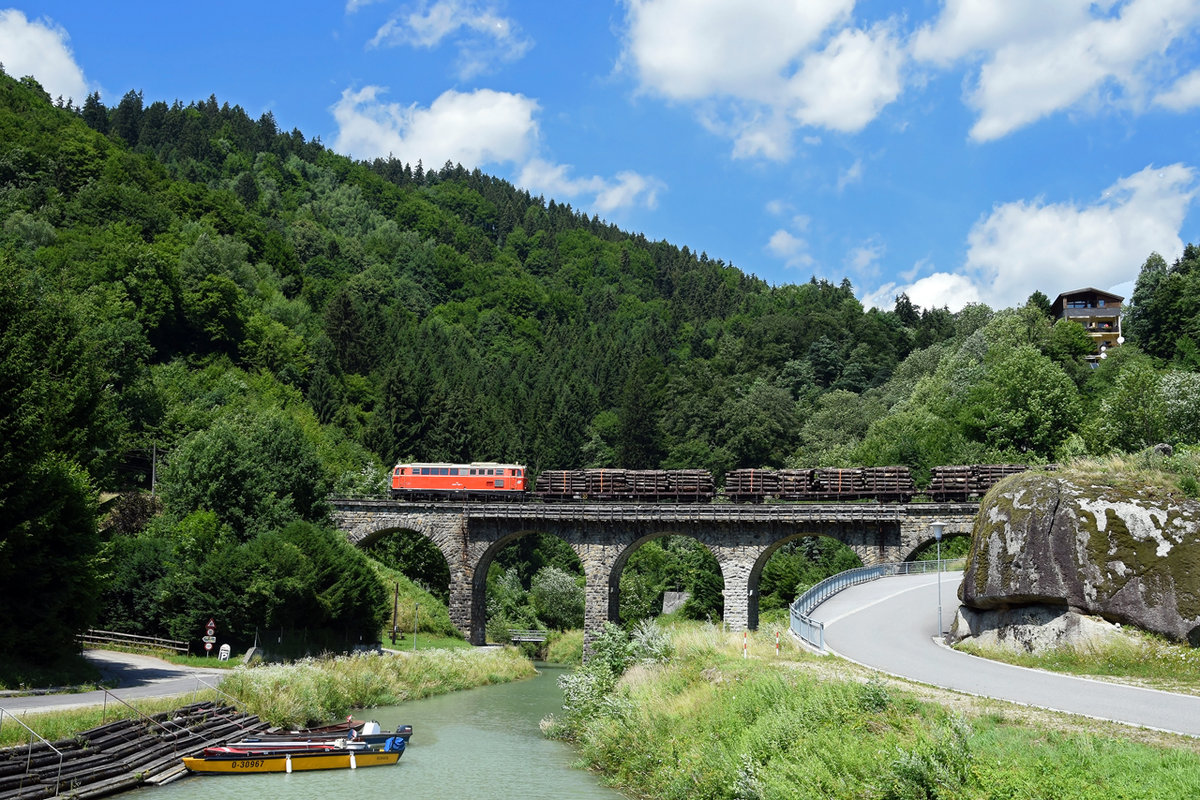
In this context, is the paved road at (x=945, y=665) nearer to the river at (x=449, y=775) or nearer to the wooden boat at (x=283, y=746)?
the river at (x=449, y=775)

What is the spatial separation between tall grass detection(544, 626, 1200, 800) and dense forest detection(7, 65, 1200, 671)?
1618 centimetres

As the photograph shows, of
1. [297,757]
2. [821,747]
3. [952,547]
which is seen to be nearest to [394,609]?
[297,757]

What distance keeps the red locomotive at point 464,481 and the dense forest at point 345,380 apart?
6.22m

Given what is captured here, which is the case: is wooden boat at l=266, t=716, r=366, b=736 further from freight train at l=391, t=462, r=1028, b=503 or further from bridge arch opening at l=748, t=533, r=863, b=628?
bridge arch opening at l=748, t=533, r=863, b=628

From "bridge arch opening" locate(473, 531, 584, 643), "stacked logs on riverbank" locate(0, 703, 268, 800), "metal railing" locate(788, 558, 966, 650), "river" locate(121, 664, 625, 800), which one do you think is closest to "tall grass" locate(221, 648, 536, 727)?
"river" locate(121, 664, 625, 800)

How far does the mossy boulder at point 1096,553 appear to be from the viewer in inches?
765

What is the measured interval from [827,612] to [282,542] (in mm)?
21774

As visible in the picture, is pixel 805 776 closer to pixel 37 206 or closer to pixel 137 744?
pixel 137 744

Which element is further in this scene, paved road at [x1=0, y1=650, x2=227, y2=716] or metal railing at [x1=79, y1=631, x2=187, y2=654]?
metal railing at [x1=79, y1=631, x2=187, y2=654]

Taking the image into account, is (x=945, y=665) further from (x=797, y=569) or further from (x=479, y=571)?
(x=797, y=569)

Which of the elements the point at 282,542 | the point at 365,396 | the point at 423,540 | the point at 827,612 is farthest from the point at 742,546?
the point at 365,396

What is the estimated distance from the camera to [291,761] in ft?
75.8

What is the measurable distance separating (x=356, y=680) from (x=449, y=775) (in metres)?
11.9

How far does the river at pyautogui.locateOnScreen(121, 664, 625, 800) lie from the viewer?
20.8 meters
